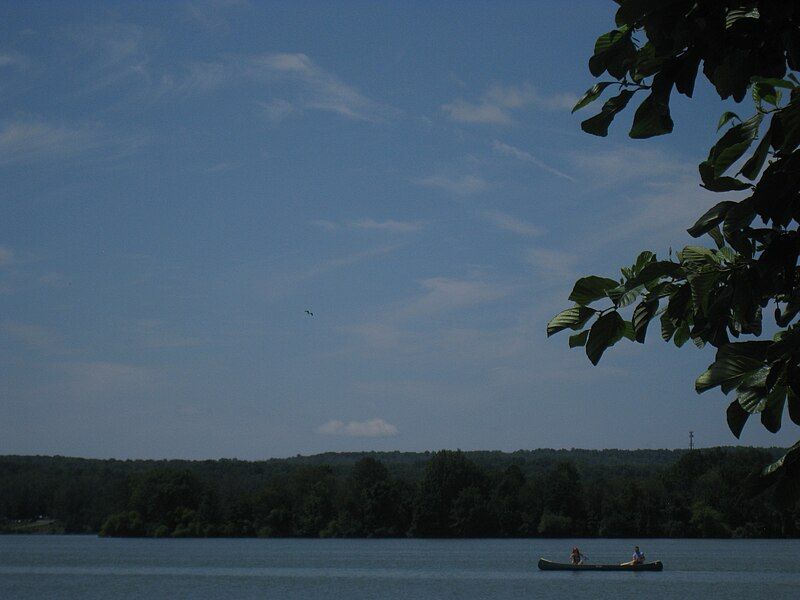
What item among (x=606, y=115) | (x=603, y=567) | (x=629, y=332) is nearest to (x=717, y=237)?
(x=629, y=332)

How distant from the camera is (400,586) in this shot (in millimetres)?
66188

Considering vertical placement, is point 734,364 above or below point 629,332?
below

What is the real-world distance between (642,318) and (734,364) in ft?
1.60

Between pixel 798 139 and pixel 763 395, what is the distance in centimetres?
72

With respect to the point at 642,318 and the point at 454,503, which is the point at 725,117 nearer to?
the point at 642,318

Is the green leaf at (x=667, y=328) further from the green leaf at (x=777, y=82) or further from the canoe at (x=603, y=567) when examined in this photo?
the canoe at (x=603, y=567)

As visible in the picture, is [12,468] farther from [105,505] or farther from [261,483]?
[261,483]

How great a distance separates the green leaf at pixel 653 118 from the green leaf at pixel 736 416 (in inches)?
33.6

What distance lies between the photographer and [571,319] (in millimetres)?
3391

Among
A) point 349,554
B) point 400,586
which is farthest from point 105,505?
point 400,586

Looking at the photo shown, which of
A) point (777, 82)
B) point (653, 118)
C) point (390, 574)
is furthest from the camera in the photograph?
point (390, 574)

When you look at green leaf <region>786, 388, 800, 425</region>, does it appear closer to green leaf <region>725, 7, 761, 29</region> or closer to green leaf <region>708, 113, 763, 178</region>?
green leaf <region>708, 113, 763, 178</region>

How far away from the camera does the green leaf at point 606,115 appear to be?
3.31 metres

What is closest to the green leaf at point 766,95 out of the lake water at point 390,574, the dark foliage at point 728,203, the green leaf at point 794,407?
the dark foliage at point 728,203
